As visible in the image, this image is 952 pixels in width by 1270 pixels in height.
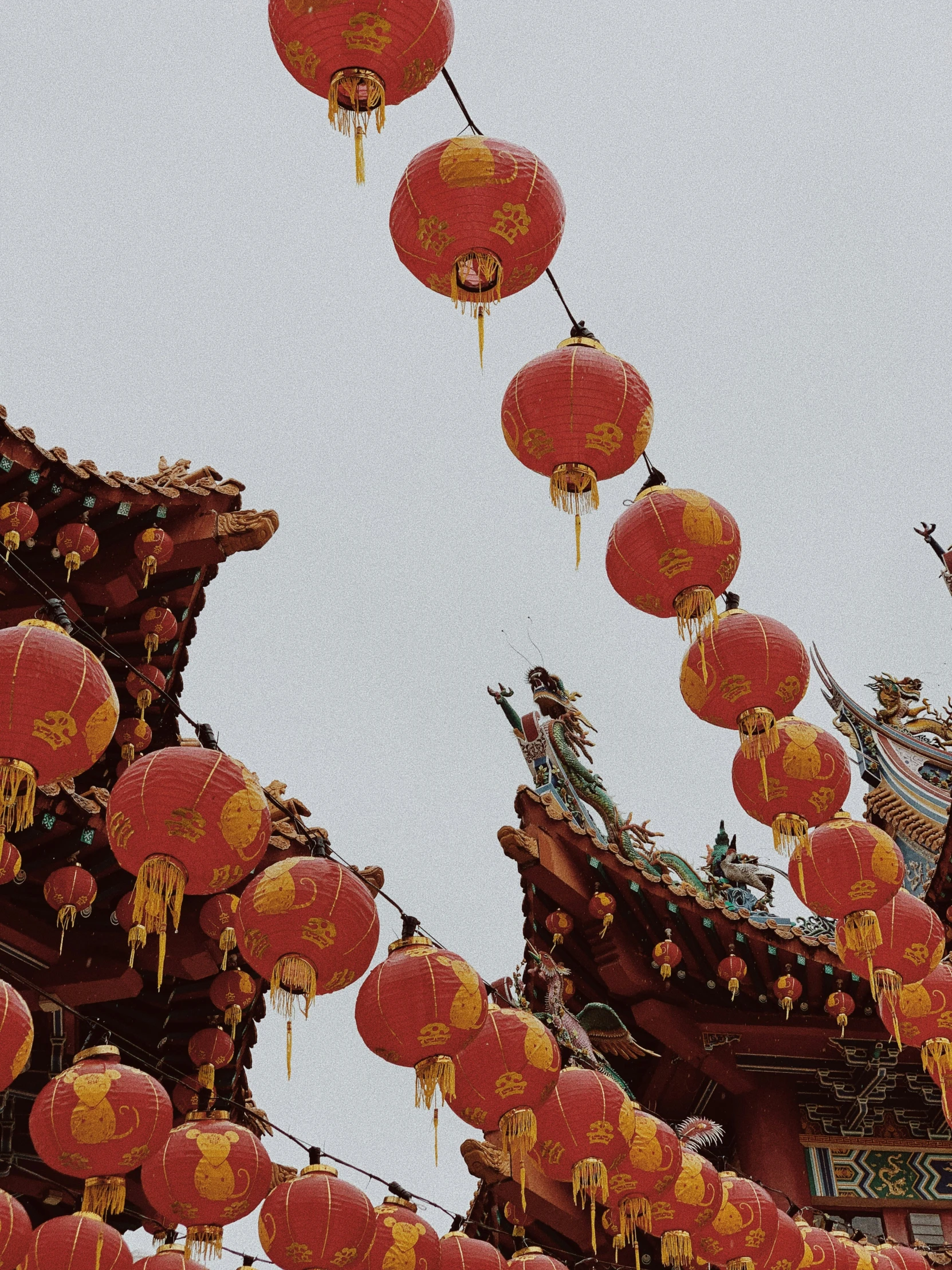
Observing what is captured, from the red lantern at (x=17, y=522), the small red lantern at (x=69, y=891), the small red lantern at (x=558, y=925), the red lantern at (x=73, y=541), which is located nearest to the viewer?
the small red lantern at (x=69, y=891)

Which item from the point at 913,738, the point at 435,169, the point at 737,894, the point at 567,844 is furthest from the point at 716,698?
the point at 913,738

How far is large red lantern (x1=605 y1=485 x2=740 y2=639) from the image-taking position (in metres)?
6.41

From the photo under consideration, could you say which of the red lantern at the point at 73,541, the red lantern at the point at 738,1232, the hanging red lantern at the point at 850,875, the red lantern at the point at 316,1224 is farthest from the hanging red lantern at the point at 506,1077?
the red lantern at the point at 73,541

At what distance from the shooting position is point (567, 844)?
11281 millimetres

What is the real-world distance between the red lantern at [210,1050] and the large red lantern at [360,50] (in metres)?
5.59

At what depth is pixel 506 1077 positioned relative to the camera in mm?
6941

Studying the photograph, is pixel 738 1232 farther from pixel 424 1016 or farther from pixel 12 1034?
pixel 12 1034

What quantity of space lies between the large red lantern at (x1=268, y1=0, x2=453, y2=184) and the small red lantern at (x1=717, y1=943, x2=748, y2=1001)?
25.1ft

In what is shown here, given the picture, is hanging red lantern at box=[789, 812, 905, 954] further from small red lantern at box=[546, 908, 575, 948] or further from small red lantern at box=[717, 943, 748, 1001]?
small red lantern at box=[546, 908, 575, 948]

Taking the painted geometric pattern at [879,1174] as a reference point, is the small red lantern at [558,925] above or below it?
above

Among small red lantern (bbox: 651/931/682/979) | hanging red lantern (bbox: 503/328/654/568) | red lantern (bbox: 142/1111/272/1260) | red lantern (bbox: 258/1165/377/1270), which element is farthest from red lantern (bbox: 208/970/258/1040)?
hanging red lantern (bbox: 503/328/654/568)

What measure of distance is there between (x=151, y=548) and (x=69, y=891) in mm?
2156

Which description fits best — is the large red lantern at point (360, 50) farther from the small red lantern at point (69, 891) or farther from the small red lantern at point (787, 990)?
the small red lantern at point (787, 990)

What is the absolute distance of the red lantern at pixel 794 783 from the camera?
7.23 metres
